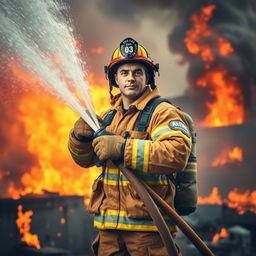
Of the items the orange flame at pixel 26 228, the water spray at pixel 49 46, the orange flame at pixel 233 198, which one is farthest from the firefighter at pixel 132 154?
the orange flame at pixel 233 198

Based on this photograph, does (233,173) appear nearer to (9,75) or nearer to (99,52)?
(99,52)

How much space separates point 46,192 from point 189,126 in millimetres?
16593

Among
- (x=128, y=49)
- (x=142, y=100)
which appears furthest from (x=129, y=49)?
(x=142, y=100)

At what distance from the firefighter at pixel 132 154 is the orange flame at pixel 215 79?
2735 centimetres

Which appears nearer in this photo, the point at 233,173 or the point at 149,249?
the point at 149,249

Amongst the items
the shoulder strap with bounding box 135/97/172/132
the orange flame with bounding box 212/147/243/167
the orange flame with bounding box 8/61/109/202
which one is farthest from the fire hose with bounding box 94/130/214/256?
the orange flame with bounding box 212/147/243/167

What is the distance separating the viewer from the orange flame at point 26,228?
16.8 meters

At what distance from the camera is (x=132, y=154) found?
290cm

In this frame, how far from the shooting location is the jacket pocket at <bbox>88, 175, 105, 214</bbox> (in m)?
3.21

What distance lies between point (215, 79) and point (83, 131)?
2883cm

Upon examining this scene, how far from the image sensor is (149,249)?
3023mm

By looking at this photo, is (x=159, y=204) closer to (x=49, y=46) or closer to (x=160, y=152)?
(x=160, y=152)

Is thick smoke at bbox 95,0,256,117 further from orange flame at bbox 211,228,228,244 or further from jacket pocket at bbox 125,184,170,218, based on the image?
jacket pocket at bbox 125,184,170,218

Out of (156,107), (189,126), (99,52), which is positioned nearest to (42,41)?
(156,107)
